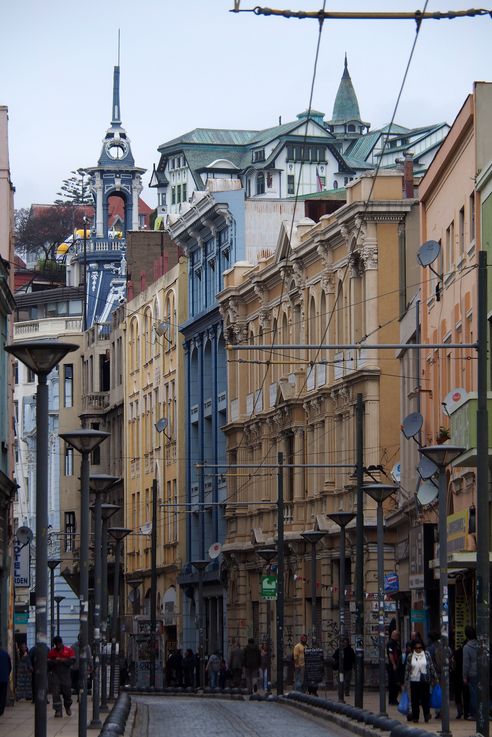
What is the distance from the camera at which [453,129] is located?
46219 millimetres

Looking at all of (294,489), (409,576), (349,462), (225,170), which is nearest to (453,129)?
(409,576)

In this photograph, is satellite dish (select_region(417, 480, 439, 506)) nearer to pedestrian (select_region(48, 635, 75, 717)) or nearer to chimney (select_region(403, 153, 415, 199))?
pedestrian (select_region(48, 635, 75, 717))

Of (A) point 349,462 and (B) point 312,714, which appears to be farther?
(A) point 349,462

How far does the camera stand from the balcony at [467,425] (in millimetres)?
36969

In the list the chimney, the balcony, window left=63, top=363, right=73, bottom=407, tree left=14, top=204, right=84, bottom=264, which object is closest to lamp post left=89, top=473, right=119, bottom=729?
the balcony

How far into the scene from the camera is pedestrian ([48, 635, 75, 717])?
3972 centimetres

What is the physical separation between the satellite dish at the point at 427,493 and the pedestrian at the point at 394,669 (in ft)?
11.5

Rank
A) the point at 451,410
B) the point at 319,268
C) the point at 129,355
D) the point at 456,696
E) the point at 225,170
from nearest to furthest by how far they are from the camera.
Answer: the point at 456,696 → the point at 451,410 → the point at 319,268 → the point at 129,355 → the point at 225,170

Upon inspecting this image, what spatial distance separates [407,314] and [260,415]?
58.4 feet

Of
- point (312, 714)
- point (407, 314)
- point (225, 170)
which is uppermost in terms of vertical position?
point (225, 170)

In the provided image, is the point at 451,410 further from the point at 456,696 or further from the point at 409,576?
the point at 409,576

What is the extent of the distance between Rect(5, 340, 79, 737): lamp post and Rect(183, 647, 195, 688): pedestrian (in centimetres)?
4883

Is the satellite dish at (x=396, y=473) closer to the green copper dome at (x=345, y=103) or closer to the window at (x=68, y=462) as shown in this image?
the window at (x=68, y=462)

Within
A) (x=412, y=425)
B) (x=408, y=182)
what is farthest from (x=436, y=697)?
(x=408, y=182)
